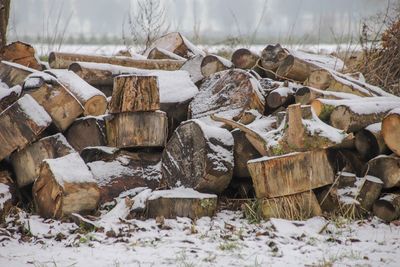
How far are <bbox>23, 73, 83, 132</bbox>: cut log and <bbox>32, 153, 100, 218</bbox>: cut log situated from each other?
1.90ft

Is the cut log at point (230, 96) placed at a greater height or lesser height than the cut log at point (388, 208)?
greater

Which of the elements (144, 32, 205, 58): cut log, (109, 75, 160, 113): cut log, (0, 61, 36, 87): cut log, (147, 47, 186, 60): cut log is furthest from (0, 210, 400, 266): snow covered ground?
(144, 32, 205, 58): cut log

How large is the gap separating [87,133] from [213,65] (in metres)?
1.65

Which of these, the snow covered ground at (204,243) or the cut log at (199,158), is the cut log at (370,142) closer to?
the snow covered ground at (204,243)

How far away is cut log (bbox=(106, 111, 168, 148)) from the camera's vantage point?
198 inches

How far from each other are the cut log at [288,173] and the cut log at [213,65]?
1822 mm

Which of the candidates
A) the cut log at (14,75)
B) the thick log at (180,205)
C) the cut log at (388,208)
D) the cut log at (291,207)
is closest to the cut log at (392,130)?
the cut log at (388,208)

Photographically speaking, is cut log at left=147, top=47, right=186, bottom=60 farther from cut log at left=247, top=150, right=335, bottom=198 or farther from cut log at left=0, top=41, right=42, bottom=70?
cut log at left=247, top=150, right=335, bottom=198

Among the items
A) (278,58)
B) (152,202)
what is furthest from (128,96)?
(278,58)

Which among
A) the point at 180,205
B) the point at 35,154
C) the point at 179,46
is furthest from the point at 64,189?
the point at 179,46

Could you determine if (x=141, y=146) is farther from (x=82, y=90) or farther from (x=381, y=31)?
(x=381, y=31)

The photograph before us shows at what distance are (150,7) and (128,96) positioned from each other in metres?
5.50

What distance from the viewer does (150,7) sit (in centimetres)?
1013

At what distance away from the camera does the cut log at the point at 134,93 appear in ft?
16.4
